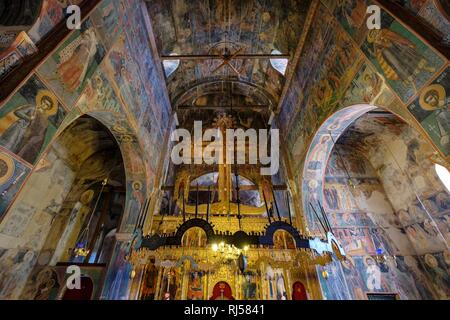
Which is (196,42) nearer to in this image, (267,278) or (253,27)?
(253,27)

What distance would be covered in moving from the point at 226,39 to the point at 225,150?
19.0 ft

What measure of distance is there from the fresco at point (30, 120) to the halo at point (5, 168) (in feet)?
0.46

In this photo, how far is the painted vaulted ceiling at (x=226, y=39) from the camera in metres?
8.29

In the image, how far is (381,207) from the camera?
30.5 feet

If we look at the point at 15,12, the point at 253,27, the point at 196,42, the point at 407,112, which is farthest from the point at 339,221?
the point at 15,12

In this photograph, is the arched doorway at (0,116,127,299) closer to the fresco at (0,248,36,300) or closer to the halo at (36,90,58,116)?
the fresco at (0,248,36,300)

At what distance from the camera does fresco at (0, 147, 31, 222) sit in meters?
2.94

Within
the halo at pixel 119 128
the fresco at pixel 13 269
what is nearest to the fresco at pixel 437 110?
the halo at pixel 119 128

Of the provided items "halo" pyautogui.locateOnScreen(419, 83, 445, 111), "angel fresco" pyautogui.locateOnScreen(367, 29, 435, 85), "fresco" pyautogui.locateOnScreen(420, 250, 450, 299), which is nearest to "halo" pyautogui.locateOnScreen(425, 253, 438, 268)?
"fresco" pyautogui.locateOnScreen(420, 250, 450, 299)

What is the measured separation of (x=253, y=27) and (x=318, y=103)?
5302 millimetres

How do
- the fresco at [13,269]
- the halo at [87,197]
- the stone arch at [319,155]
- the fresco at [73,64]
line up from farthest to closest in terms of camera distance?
the halo at [87,197], the stone arch at [319,155], the fresco at [13,269], the fresco at [73,64]

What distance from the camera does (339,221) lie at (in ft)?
29.4

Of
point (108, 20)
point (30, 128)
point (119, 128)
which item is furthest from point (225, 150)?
point (30, 128)

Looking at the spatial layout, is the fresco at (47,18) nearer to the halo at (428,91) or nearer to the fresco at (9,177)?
the fresco at (9,177)
